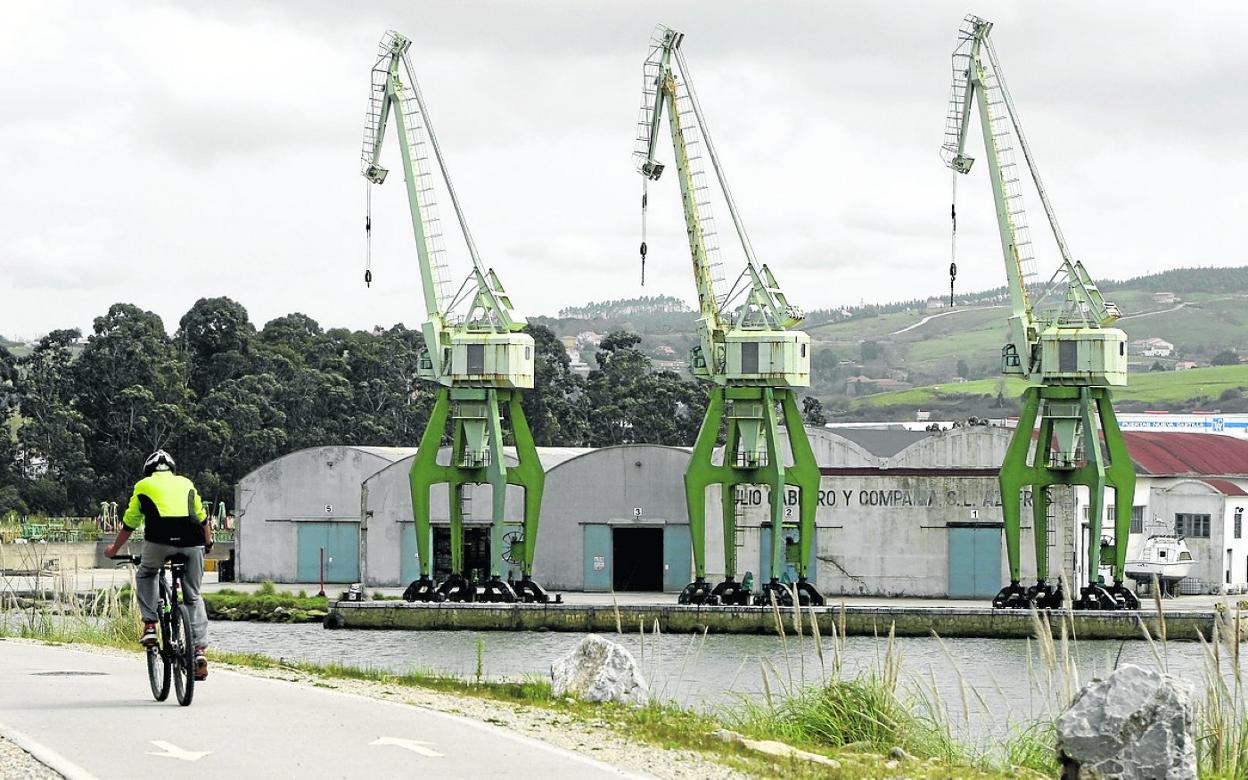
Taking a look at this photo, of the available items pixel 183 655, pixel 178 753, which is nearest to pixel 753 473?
pixel 183 655

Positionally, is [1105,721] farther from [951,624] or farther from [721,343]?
[721,343]

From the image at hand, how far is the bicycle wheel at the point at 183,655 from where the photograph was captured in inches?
596

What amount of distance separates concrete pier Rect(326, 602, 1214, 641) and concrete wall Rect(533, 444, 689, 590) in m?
8.11

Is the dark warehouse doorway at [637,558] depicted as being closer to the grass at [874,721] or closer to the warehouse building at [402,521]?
the warehouse building at [402,521]

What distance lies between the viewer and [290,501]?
223 ft

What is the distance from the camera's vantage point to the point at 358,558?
67375 millimetres

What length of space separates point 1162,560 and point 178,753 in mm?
57608

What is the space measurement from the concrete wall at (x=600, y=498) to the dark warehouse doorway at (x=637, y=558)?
59 cm

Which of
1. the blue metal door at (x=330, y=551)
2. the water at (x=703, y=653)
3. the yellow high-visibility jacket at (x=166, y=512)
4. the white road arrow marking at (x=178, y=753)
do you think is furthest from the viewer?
the blue metal door at (x=330, y=551)

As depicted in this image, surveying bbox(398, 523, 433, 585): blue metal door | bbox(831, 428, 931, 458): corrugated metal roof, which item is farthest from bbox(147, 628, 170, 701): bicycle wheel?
bbox(831, 428, 931, 458): corrugated metal roof

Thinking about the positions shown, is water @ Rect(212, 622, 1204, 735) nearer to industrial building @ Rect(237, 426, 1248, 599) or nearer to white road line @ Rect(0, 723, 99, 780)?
industrial building @ Rect(237, 426, 1248, 599)

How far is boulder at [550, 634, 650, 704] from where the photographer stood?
59.0ft

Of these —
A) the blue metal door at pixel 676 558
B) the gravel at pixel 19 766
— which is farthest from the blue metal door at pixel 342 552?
the gravel at pixel 19 766

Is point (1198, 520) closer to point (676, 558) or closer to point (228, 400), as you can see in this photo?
point (676, 558)
